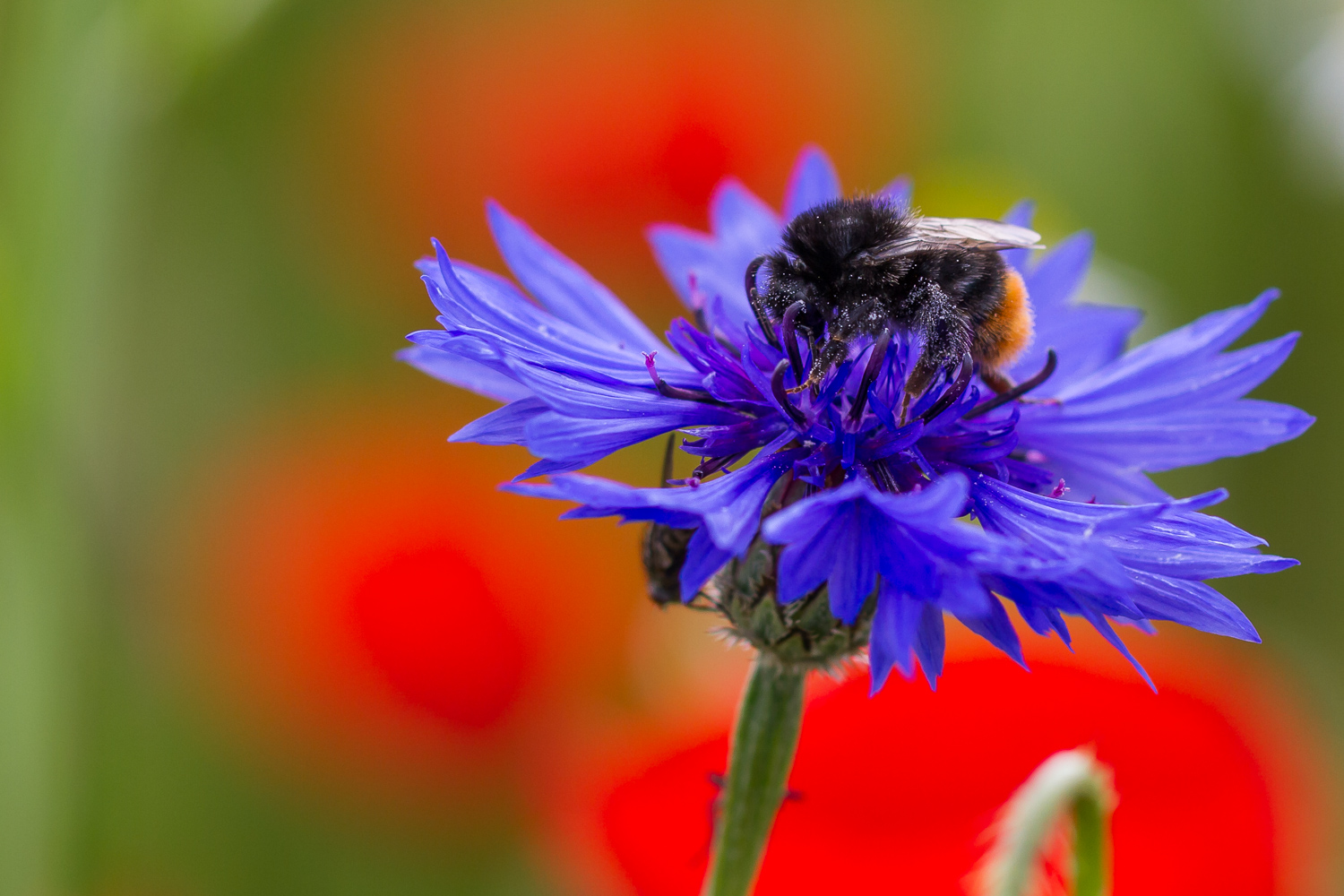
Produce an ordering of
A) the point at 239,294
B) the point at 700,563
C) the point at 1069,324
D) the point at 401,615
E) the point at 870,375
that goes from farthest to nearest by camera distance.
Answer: the point at 239,294
the point at 401,615
the point at 1069,324
the point at 870,375
the point at 700,563

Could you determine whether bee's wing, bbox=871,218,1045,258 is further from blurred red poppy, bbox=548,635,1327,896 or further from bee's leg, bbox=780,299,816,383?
blurred red poppy, bbox=548,635,1327,896

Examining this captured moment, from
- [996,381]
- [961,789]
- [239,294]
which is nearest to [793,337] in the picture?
[996,381]

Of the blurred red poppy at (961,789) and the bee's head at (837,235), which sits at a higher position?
the bee's head at (837,235)

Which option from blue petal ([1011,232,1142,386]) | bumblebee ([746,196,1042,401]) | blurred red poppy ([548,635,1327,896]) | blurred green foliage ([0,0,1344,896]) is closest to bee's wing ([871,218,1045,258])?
bumblebee ([746,196,1042,401])

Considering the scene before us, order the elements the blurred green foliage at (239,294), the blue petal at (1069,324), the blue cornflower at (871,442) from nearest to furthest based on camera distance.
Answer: the blue cornflower at (871,442) → the blue petal at (1069,324) → the blurred green foliage at (239,294)

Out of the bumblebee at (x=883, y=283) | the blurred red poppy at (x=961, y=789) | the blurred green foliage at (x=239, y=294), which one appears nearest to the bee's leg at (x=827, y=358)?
the bumblebee at (x=883, y=283)

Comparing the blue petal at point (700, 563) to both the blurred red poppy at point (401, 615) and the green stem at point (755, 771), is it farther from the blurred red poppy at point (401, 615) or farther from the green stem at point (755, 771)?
the blurred red poppy at point (401, 615)

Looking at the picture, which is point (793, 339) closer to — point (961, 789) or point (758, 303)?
point (758, 303)
